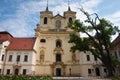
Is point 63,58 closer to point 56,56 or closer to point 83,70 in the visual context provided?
point 56,56

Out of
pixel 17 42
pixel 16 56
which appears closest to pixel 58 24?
pixel 17 42

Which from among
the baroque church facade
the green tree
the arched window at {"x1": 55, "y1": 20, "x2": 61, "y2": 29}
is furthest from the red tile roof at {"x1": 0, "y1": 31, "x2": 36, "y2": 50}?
the green tree

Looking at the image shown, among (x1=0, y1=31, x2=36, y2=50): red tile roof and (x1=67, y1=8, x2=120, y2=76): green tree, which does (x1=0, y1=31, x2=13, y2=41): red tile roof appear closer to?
(x1=0, y1=31, x2=36, y2=50): red tile roof

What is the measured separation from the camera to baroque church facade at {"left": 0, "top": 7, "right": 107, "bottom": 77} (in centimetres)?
3822

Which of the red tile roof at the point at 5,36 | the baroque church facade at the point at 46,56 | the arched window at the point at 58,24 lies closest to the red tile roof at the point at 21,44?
the baroque church facade at the point at 46,56

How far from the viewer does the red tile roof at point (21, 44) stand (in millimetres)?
40003

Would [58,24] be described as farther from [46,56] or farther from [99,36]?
[99,36]

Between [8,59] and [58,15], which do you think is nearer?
[8,59]

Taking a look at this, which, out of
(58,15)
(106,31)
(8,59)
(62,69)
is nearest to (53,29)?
(58,15)

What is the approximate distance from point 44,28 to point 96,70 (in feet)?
62.1

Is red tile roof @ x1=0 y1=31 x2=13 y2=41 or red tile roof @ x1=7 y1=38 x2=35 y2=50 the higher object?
red tile roof @ x1=0 y1=31 x2=13 y2=41

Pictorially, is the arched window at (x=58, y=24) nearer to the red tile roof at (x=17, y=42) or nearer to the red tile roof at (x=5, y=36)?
the red tile roof at (x=17, y=42)

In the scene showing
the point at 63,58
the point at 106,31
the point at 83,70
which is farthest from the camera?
the point at 63,58

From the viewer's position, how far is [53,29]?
44906 mm
